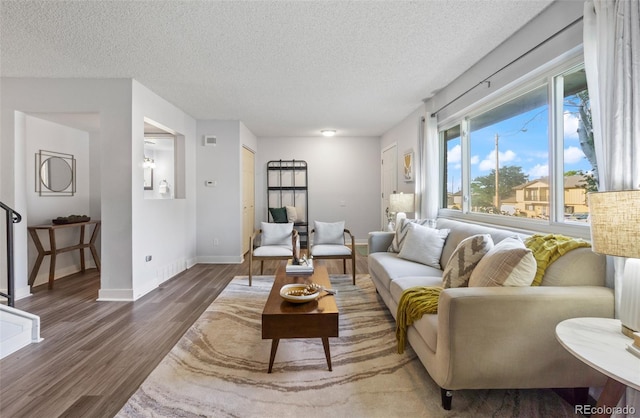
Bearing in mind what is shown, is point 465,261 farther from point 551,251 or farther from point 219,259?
point 219,259

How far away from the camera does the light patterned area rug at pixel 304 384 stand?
5.50 ft

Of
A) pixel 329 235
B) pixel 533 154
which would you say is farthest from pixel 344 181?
pixel 533 154

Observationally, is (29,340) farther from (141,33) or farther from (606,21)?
(606,21)

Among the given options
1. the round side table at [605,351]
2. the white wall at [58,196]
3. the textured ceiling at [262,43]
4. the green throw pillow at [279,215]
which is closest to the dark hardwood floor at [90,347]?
the white wall at [58,196]

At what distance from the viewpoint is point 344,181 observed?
7.25 metres

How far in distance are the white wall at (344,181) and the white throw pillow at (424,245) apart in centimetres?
388

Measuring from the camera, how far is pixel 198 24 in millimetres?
2412

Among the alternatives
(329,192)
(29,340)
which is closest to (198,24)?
(29,340)

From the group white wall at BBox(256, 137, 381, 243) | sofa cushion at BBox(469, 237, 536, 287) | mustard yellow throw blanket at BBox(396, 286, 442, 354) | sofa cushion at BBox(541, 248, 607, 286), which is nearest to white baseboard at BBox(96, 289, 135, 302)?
mustard yellow throw blanket at BBox(396, 286, 442, 354)

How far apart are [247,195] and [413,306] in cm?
486

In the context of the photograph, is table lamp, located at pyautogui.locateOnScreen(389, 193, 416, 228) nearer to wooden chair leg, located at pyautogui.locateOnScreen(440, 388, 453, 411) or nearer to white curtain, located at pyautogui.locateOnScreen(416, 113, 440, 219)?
white curtain, located at pyautogui.locateOnScreen(416, 113, 440, 219)

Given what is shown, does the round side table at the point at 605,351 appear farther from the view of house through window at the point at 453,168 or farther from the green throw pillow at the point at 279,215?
the green throw pillow at the point at 279,215

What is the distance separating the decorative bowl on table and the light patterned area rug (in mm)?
478

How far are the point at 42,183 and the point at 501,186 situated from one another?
5.93 m
